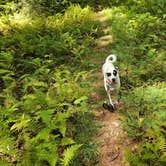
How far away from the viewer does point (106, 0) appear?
45.2ft

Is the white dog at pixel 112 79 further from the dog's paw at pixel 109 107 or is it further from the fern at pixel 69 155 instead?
the fern at pixel 69 155

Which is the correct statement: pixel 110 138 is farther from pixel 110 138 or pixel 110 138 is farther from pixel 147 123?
pixel 147 123

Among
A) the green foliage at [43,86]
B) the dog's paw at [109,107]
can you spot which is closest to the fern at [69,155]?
the green foliage at [43,86]

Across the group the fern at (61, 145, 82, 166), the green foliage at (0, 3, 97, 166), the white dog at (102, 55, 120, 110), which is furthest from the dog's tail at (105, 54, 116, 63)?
the fern at (61, 145, 82, 166)

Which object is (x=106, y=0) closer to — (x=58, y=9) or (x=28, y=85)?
(x=58, y=9)

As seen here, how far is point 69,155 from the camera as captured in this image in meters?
5.42

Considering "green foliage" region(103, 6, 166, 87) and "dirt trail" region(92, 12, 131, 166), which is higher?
"green foliage" region(103, 6, 166, 87)

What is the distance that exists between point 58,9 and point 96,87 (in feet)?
20.9

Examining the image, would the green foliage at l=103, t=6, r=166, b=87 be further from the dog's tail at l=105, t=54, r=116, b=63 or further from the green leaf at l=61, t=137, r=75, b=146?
the green leaf at l=61, t=137, r=75, b=146

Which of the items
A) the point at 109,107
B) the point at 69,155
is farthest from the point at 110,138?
the point at 69,155

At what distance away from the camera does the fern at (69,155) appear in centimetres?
537

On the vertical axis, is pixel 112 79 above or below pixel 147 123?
above

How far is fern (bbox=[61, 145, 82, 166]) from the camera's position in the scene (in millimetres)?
5371

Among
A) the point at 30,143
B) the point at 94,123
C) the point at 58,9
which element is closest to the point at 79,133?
the point at 94,123
